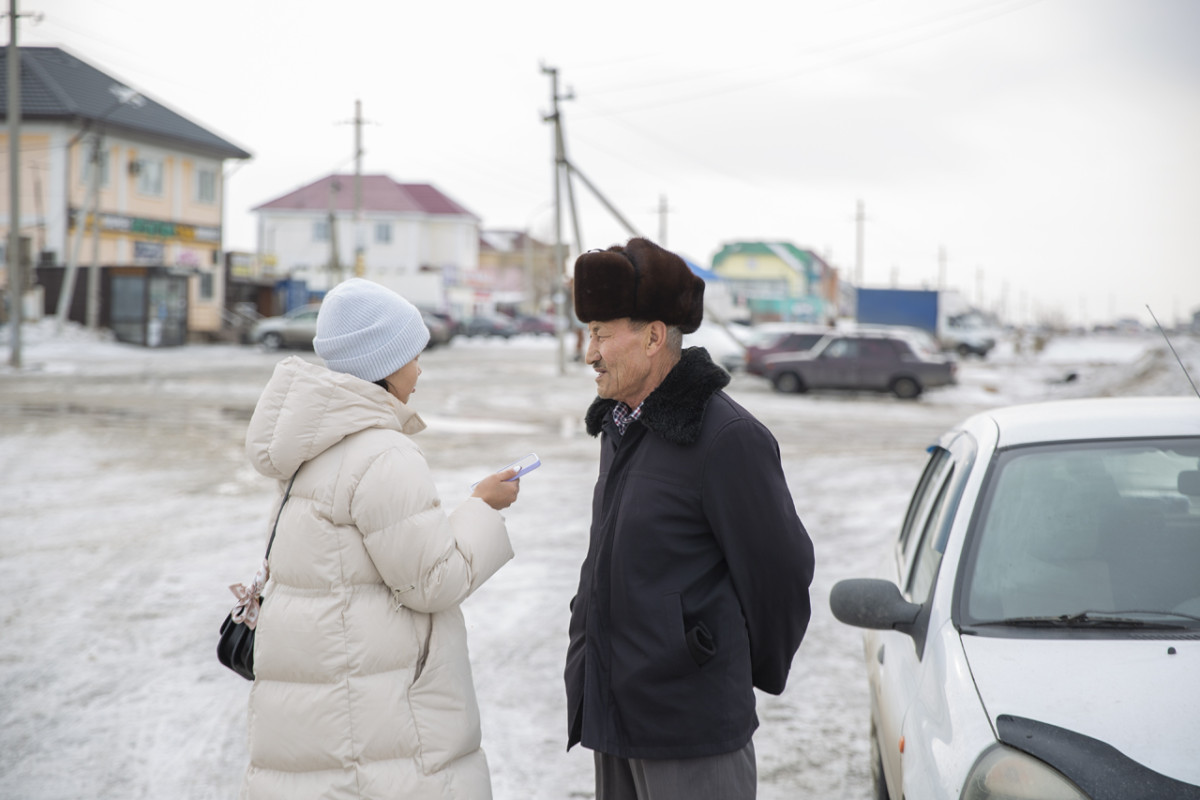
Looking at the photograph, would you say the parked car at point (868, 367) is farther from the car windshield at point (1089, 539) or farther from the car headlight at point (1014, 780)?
the car headlight at point (1014, 780)

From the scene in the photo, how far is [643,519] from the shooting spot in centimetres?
229

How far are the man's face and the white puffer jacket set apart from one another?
18.3 inches

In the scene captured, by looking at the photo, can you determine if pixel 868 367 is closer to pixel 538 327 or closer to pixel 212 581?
pixel 212 581

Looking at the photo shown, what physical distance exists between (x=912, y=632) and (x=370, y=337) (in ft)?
5.61

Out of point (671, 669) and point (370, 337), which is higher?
point (370, 337)

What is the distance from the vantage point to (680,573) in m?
2.29

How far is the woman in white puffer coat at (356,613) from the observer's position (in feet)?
7.58

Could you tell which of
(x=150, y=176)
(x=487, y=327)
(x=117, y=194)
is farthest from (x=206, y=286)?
(x=487, y=327)

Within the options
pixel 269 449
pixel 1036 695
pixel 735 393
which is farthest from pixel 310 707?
pixel 735 393

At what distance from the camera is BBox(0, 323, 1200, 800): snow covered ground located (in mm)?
4234

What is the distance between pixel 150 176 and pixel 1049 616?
45.2 metres

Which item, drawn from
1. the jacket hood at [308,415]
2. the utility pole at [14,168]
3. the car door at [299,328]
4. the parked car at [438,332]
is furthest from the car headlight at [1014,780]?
the parked car at [438,332]

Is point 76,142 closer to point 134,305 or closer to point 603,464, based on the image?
point 134,305

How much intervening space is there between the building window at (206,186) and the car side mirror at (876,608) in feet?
152
